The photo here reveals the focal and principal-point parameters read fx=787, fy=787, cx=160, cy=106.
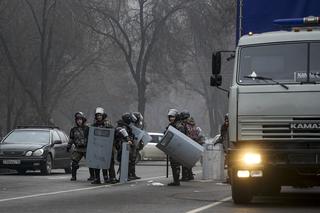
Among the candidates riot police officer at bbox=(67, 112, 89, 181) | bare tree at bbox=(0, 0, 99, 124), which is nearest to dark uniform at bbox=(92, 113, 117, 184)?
riot police officer at bbox=(67, 112, 89, 181)

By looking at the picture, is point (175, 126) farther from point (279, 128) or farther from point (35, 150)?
point (279, 128)

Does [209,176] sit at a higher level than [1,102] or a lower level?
lower

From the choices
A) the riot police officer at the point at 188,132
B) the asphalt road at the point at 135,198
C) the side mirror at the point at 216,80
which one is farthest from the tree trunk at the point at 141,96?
the side mirror at the point at 216,80

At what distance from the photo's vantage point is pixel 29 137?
24828 mm

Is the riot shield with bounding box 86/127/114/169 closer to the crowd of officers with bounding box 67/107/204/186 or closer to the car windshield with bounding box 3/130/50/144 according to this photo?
the crowd of officers with bounding box 67/107/204/186

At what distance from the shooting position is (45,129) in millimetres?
25250

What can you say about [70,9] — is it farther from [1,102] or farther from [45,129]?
[45,129]

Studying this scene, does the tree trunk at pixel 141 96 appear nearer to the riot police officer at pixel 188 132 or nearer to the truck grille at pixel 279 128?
the riot police officer at pixel 188 132

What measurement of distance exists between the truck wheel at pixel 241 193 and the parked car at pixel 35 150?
1109 centimetres

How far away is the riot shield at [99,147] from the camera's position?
62.6 ft

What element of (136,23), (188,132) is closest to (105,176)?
(188,132)

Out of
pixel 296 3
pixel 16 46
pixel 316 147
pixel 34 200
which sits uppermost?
Answer: pixel 16 46

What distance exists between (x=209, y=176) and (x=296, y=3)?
8762mm

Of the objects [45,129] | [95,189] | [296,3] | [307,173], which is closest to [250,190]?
[307,173]
